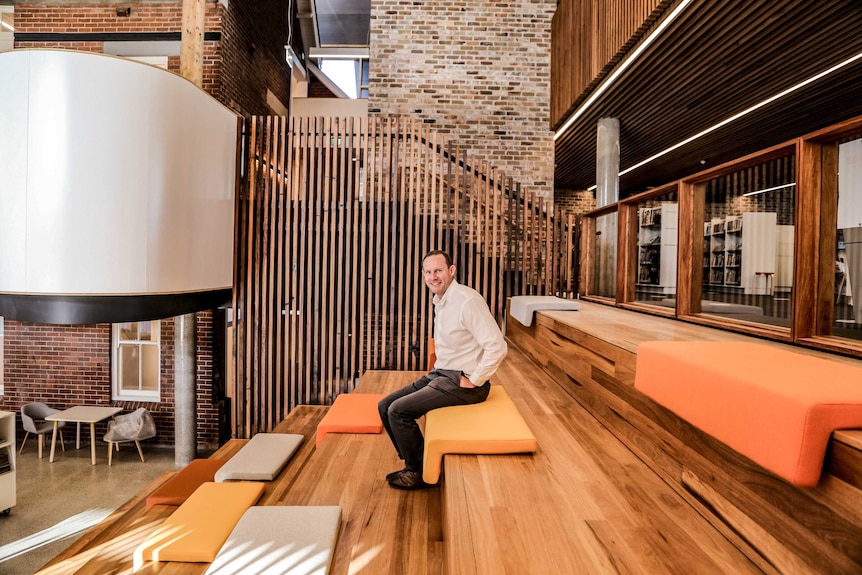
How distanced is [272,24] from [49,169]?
20.6 feet

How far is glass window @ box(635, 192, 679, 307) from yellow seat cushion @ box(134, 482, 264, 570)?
339 centimetres

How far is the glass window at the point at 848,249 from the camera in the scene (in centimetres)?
213

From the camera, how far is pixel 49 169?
4.42 meters

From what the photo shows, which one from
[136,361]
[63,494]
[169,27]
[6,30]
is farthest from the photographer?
[6,30]

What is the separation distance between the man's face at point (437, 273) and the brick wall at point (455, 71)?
494 centimetres

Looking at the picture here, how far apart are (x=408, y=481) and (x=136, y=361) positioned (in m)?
6.51

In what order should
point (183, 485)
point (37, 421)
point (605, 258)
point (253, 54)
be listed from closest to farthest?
1. point (183, 485)
2. point (605, 258)
3. point (37, 421)
4. point (253, 54)

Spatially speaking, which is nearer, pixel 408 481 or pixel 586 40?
pixel 408 481

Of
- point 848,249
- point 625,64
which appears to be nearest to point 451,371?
point 848,249

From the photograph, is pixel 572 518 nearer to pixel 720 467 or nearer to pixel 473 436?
pixel 720 467

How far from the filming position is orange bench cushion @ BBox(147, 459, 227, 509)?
3777 mm

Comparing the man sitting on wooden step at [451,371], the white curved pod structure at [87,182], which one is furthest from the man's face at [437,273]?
the white curved pod structure at [87,182]

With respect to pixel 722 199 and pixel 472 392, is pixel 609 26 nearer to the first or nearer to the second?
pixel 722 199

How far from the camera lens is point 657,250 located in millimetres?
4020
